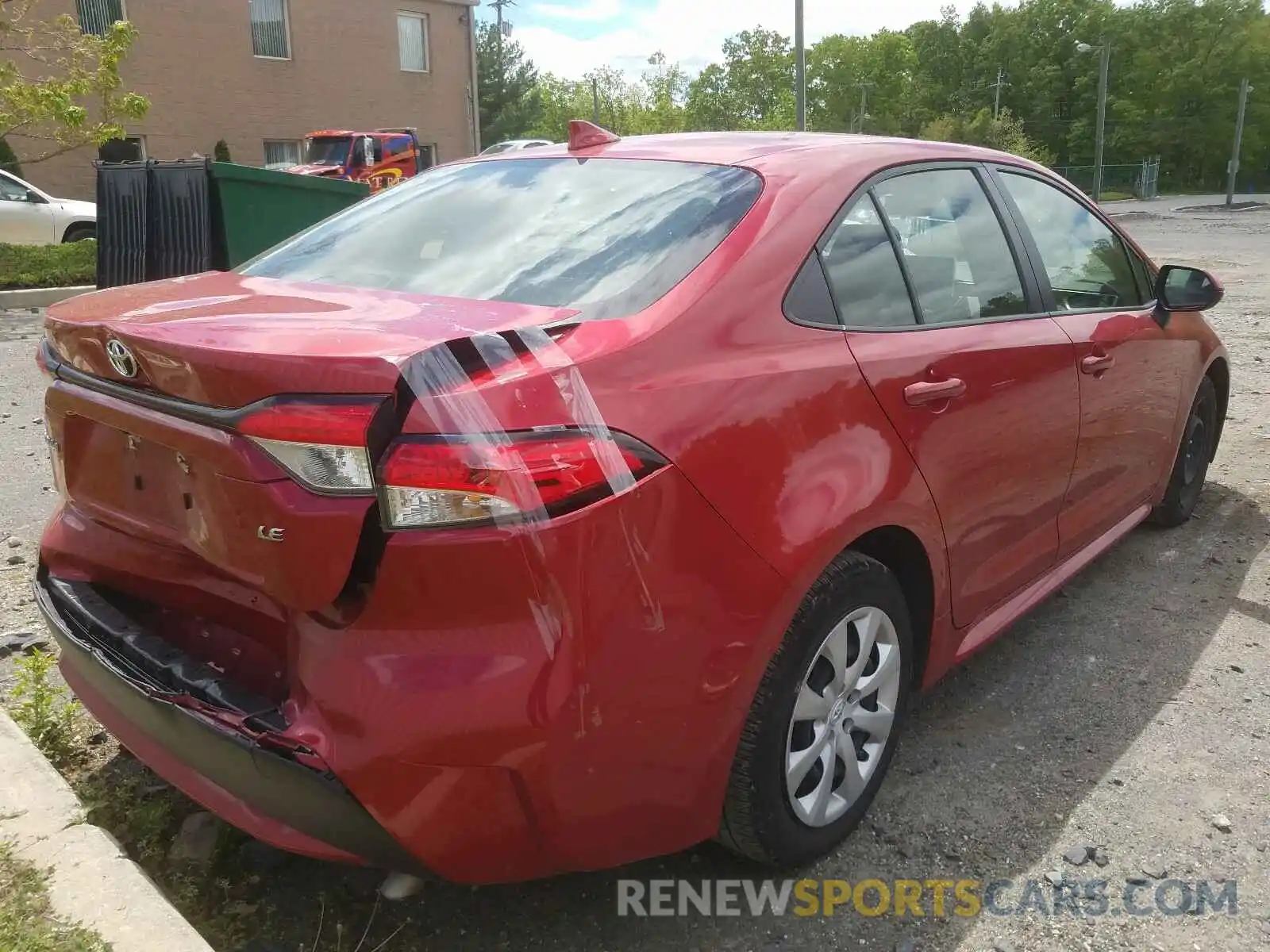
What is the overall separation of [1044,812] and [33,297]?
12.3 meters

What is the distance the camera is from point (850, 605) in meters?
2.31

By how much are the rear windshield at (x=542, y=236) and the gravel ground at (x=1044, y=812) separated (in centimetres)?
135

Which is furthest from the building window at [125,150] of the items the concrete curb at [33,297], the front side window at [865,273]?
the front side window at [865,273]

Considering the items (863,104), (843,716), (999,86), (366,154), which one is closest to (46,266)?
(366,154)

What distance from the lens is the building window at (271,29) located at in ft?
78.0

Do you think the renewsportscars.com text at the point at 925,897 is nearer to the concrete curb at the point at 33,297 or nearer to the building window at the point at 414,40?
the concrete curb at the point at 33,297

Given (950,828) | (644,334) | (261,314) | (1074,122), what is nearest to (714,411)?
(644,334)

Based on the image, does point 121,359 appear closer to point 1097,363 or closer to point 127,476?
point 127,476

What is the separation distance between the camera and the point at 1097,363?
3.34m

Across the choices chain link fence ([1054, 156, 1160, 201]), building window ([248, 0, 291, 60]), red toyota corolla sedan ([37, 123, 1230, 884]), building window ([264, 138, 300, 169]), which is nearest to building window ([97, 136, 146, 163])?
building window ([264, 138, 300, 169])

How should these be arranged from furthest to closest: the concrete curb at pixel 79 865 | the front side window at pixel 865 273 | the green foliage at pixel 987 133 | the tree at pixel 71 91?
the green foliage at pixel 987 133
the tree at pixel 71 91
the front side window at pixel 865 273
the concrete curb at pixel 79 865

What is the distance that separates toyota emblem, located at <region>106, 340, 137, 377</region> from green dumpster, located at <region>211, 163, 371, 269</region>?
22.9 feet

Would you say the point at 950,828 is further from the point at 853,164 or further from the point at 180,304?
the point at 180,304

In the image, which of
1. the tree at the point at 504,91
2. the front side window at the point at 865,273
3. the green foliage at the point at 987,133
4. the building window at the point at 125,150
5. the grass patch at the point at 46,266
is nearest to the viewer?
the front side window at the point at 865,273
